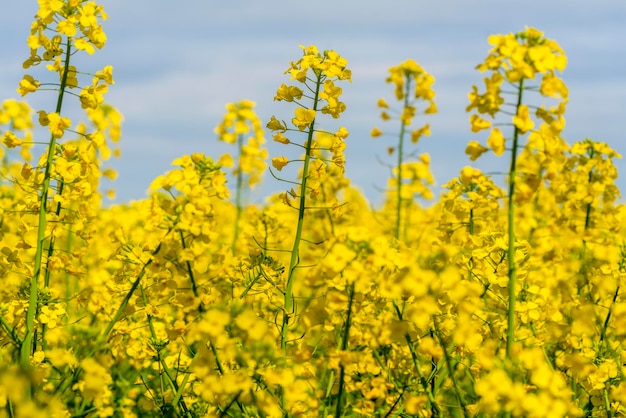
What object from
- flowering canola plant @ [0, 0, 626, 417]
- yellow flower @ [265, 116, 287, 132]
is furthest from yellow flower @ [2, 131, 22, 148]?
yellow flower @ [265, 116, 287, 132]

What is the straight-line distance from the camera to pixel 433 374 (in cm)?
394

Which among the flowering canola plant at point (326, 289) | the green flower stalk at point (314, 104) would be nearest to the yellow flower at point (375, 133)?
the flowering canola plant at point (326, 289)

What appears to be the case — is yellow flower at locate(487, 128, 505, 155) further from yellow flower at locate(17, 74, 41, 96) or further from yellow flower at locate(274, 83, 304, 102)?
yellow flower at locate(17, 74, 41, 96)

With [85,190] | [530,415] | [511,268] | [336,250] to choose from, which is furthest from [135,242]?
[530,415]

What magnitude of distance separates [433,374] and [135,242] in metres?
1.52

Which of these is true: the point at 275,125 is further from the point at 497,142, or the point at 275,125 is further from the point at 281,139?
the point at 497,142

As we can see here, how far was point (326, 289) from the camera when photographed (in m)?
3.59

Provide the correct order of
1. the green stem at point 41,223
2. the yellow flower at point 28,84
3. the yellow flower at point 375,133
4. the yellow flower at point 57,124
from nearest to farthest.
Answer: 1. the green stem at point 41,223
2. the yellow flower at point 57,124
3. the yellow flower at point 28,84
4. the yellow flower at point 375,133

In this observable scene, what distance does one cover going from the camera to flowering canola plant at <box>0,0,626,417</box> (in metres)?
3.05

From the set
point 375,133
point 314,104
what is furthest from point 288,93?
point 375,133

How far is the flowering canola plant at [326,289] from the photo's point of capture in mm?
3053

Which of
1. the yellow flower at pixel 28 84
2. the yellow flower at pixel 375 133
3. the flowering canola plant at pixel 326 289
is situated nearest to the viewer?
the flowering canola plant at pixel 326 289

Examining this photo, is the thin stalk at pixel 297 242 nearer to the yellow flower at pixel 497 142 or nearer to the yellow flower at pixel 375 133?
the yellow flower at pixel 497 142

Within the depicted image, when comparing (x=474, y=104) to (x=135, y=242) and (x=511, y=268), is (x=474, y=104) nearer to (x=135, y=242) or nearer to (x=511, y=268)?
(x=511, y=268)
